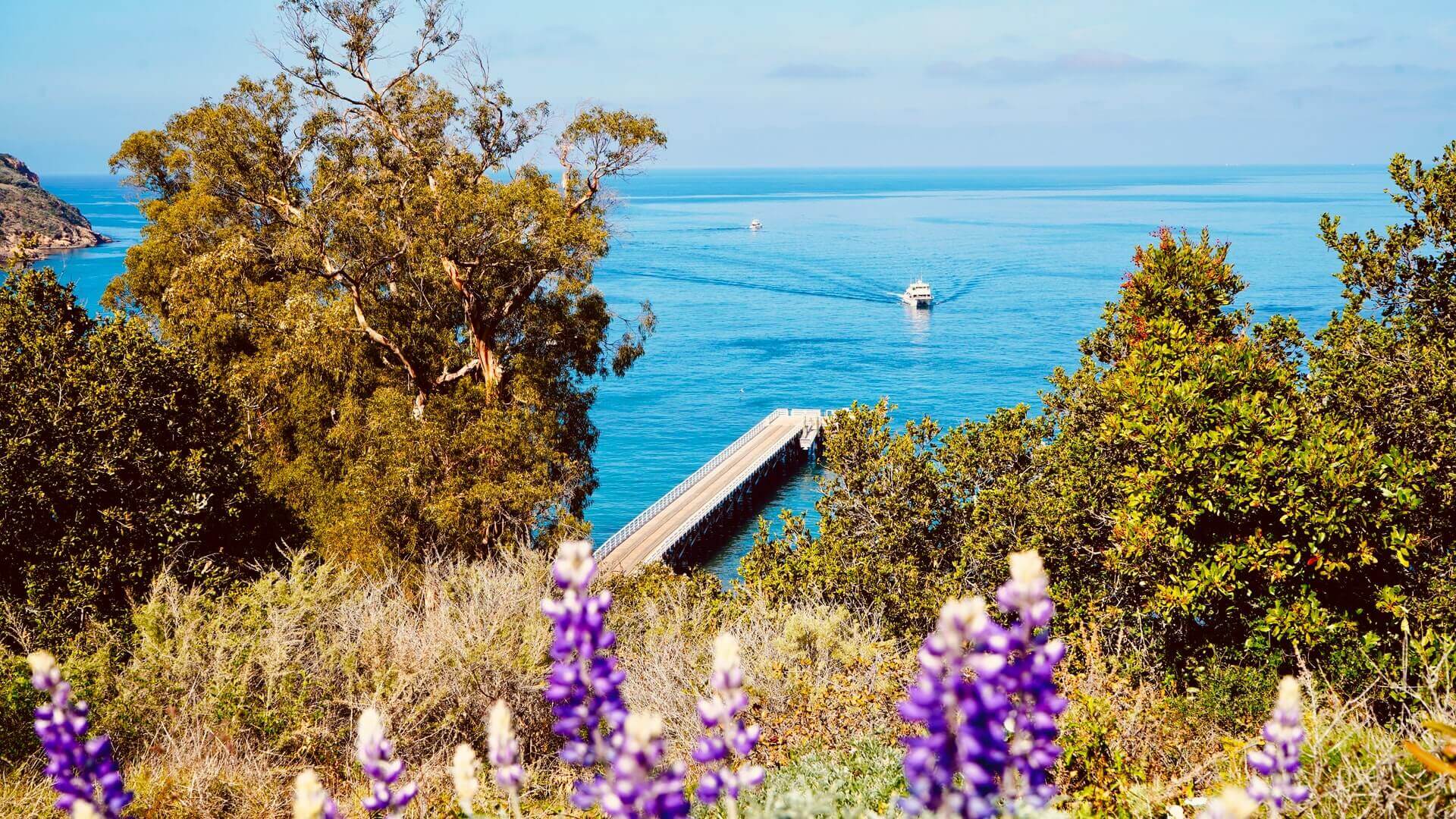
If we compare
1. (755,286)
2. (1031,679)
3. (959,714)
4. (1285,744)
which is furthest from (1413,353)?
(755,286)

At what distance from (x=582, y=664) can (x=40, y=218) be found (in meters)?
162

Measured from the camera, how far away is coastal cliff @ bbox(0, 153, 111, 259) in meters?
120

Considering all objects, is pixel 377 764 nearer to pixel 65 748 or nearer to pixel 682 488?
pixel 65 748

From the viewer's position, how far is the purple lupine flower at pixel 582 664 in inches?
124

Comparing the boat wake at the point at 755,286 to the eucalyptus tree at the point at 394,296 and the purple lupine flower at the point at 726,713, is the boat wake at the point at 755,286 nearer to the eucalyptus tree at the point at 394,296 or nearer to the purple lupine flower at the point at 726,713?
the eucalyptus tree at the point at 394,296

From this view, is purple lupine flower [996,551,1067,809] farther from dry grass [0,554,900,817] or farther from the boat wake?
the boat wake

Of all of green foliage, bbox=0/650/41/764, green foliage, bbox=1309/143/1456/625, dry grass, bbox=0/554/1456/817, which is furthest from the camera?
green foliage, bbox=1309/143/1456/625

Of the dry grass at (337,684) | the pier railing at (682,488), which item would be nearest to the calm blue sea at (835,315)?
the pier railing at (682,488)

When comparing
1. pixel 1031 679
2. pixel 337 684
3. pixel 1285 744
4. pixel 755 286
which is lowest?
pixel 337 684

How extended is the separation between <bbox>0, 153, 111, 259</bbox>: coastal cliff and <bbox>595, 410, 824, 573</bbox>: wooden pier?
317ft

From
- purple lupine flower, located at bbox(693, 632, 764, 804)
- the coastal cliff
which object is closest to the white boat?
purple lupine flower, located at bbox(693, 632, 764, 804)

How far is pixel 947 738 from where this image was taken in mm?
2752

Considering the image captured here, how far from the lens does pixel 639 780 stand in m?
2.89

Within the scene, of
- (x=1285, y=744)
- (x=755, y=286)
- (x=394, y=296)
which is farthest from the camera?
(x=755, y=286)
